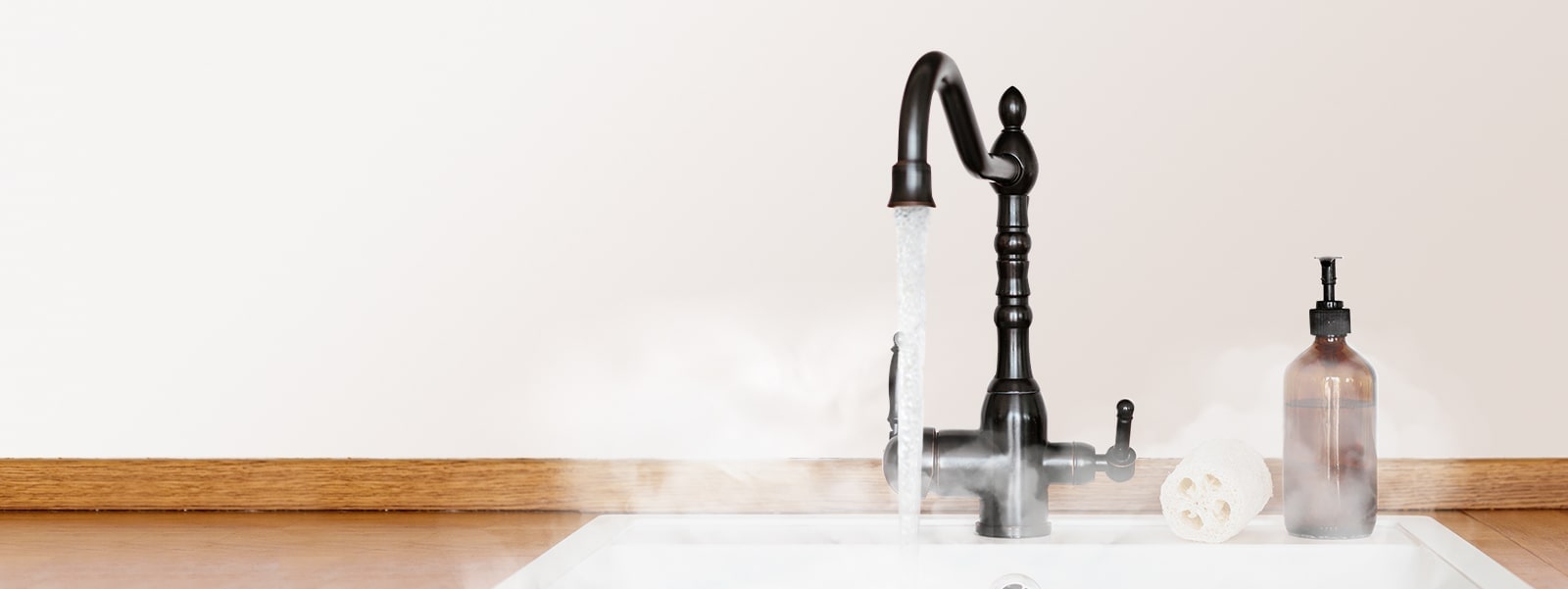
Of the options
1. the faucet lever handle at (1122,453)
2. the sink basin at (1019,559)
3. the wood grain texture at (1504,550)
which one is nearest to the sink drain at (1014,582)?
the sink basin at (1019,559)

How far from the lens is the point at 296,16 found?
1.19 meters

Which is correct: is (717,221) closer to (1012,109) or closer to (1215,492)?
(1012,109)

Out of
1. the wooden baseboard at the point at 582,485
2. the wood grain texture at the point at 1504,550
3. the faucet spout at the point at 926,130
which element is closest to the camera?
the faucet spout at the point at 926,130

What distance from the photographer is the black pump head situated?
95 cm

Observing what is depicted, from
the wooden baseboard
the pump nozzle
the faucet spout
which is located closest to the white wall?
the wooden baseboard

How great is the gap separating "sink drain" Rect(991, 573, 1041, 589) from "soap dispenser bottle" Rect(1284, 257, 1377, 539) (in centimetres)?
24

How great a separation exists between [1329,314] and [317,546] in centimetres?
86

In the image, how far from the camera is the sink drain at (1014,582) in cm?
91

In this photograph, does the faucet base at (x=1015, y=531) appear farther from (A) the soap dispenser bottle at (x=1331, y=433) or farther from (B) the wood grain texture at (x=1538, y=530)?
(B) the wood grain texture at (x=1538, y=530)

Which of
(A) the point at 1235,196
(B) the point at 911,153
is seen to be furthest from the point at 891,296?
(B) the point at 911,153

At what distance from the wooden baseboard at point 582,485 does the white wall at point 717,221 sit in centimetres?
3

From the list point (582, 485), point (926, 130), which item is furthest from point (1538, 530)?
point (582, 485)

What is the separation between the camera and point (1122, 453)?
920mm

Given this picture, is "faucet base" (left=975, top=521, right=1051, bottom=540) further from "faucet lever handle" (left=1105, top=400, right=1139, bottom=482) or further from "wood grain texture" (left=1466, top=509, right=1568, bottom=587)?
"wood grain texture" (left=1466, top=509, right=1568, bottom=587)
